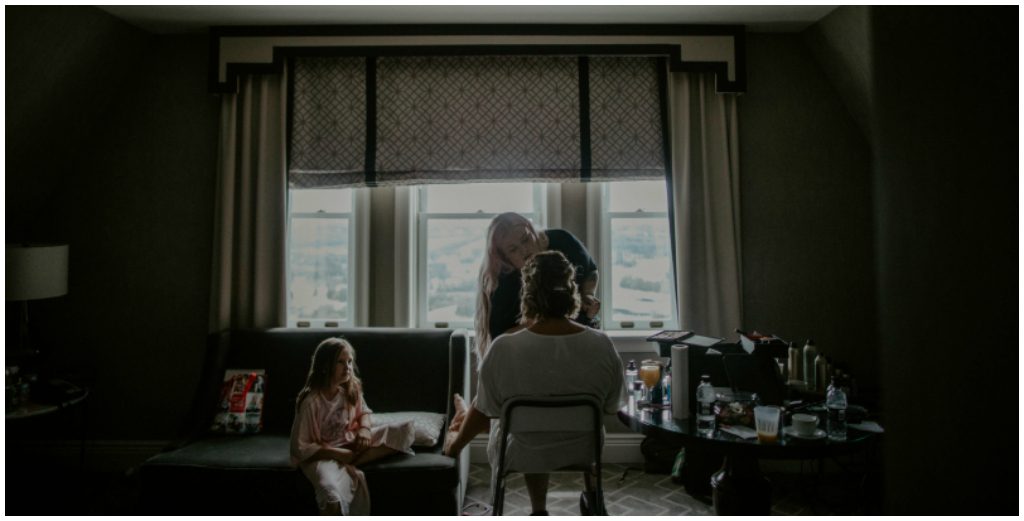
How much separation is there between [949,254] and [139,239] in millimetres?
4215

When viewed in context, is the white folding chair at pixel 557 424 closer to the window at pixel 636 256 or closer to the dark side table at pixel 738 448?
the dark side table at pixel 738 448

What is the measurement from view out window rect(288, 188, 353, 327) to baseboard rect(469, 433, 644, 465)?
113 cm

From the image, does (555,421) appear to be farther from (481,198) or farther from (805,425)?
(481,198)

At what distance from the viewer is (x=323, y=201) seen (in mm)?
3992

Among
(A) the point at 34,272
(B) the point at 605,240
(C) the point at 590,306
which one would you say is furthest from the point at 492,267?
(A) the point at 34,272

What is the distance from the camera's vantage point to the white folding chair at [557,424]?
6.66 feet

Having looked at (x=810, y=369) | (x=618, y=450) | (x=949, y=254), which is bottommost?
(x=618, y=450)

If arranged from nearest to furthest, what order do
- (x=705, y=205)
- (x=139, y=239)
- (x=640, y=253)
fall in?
(x=705, y=205)
(x=139, y=239)
(x=640, y=253)

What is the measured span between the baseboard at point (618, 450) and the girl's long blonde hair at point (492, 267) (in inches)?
42.9

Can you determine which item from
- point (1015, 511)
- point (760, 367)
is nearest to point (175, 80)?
point (760, 367)

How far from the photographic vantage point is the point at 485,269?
3.06 meters

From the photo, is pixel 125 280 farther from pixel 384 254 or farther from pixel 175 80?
pixel 384 254

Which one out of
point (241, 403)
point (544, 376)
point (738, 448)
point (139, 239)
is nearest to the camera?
point (544, 376)

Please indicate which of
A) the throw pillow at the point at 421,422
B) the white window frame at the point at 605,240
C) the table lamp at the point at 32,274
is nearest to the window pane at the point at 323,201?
the table lamp at the point at 32,274
